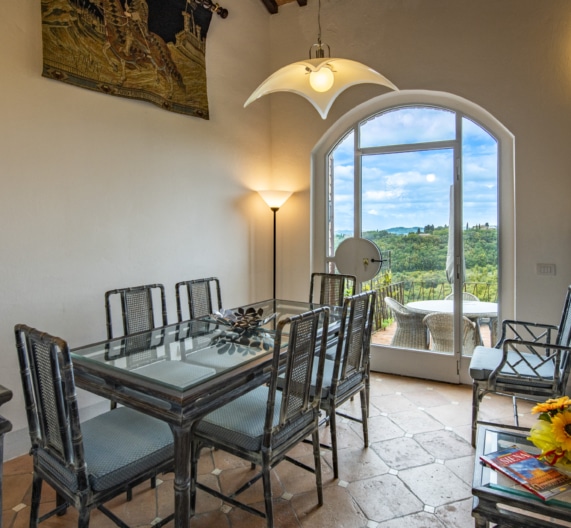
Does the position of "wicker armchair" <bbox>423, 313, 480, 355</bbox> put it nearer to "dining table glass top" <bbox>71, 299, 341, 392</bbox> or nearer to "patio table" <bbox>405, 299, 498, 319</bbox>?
"patio table" <bbox>405, 299, 498, 319</bbox>

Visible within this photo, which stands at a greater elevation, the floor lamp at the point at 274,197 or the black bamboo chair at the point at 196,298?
the floor lamp at the point at 274,197

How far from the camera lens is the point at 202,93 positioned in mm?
3578

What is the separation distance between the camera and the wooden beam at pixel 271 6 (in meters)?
4.19

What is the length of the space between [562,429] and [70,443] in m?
1.78

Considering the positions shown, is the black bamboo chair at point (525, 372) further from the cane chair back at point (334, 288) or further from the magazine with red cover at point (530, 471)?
the cane chair back at point (334, 288)

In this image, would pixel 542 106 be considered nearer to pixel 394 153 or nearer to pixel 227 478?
pixel 394 153

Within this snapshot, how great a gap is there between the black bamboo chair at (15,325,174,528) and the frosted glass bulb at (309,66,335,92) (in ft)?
6.26

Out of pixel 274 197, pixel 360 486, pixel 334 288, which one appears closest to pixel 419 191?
pixel 334 288

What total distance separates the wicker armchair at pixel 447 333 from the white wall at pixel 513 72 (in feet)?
1.56

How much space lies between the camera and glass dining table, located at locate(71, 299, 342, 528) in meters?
1.61

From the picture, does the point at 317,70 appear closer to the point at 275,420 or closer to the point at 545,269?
the point at 275,420

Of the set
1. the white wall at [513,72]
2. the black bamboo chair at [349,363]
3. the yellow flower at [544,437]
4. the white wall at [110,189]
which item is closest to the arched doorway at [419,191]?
the white wall at [513,72]

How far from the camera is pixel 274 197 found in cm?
412

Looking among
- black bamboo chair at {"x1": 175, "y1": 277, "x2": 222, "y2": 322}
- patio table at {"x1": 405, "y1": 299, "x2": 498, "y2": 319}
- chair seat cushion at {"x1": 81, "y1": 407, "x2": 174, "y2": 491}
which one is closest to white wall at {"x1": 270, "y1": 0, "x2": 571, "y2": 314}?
patio table at {"x1": 405, "y1": 299, "x2": 498, "y2": 319}
